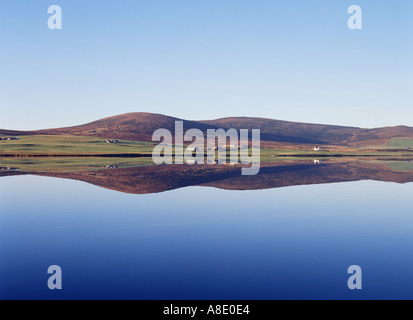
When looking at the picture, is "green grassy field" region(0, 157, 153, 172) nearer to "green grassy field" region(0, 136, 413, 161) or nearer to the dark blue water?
the dark blue water

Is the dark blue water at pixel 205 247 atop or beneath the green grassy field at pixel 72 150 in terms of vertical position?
beneath

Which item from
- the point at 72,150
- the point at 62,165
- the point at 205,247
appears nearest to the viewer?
the point at 205,247

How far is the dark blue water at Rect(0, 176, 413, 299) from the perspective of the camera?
7750 mm

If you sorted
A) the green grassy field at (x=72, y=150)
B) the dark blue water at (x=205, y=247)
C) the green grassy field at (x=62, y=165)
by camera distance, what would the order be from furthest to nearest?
the green grassy field at (x=72, y=150), the green grassy field at (x=62, y=165), the dark blue water at (x=205, y=247)

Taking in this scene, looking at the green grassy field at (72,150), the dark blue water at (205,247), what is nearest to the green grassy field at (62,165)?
the dark blue water at (205,247)

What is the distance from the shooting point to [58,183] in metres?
26.8

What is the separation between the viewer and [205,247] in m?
10.6

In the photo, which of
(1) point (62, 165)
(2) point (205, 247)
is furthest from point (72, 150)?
(2) point (205, 247)

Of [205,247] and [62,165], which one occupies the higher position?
[62,165]

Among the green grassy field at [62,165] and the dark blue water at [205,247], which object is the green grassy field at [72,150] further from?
the dark blue water at [205,247]

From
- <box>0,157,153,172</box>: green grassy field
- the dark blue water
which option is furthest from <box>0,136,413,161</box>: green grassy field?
the dark blue water

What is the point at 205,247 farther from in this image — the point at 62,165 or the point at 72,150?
the point at 72,150

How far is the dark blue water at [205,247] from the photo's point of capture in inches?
305

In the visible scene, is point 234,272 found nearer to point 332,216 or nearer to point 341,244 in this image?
point 341,244
